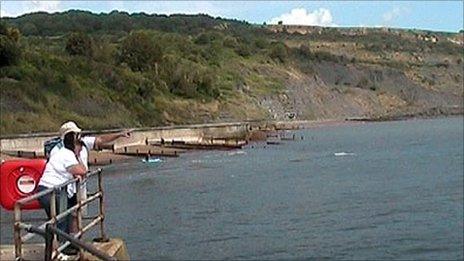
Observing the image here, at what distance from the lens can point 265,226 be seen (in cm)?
3172

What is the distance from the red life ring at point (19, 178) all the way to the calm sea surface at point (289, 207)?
15.4 meters

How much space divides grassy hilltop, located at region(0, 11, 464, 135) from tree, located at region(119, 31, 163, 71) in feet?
0.39

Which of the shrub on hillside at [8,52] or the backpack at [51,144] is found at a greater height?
the shrub on hillside at [8,52]

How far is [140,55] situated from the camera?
10894cm

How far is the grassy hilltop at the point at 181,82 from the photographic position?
244 feet

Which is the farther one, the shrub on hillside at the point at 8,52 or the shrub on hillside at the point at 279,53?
the shrub on hillside at the point at 279,53

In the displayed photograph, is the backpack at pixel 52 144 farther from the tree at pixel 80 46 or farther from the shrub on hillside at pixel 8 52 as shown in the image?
the tree at pixel 80 46

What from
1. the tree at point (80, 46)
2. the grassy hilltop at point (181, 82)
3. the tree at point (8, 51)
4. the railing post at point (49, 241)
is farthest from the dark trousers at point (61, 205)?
the tree at point (80, 46)

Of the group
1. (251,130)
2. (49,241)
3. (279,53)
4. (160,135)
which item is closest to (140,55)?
(251,130)

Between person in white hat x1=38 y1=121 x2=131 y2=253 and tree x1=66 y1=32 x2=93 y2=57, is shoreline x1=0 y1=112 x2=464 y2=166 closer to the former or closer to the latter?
tree x1=66 y1=32 x2=93 y2=57

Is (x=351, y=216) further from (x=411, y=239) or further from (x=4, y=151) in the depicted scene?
(x=4, y=151)

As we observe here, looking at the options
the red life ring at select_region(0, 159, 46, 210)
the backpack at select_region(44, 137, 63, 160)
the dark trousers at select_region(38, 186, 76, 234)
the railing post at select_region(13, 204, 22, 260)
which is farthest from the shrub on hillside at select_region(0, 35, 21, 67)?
the railing post at select_region(13, 204, 22, 260)

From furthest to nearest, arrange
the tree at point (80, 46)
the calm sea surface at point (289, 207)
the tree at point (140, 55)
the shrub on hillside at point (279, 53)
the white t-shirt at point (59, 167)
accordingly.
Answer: the shrub on hillside at point (279, 53) → the tree at point (140, 55) → the tree at point (80, 46) → the calm sea surface at point (289, 207) → the white t-shirt at point (59, 167)

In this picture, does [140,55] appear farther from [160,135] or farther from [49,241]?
[49,241]
